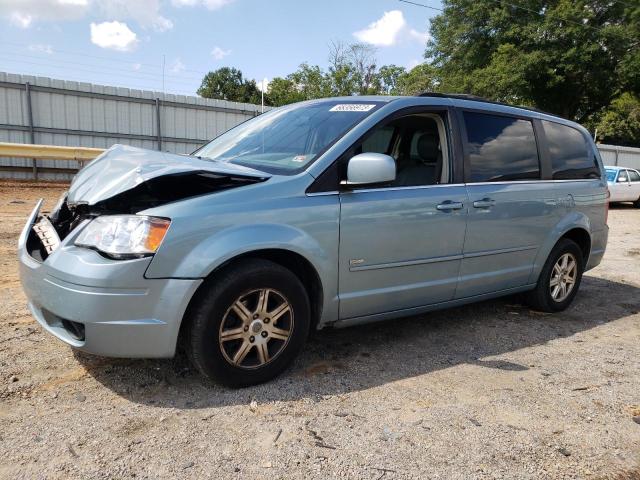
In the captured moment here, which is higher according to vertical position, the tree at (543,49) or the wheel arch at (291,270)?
the tree at (543,49)

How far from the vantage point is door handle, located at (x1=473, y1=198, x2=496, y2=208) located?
3.97 m

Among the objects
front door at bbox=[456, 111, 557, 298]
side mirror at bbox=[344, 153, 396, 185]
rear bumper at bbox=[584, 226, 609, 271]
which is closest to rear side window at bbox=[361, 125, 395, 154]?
side mirror at bbox=[344, 153, 396, 185]

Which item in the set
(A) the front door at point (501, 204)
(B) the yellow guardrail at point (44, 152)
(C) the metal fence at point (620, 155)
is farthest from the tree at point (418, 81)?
(A) the front door at point (501, 204)

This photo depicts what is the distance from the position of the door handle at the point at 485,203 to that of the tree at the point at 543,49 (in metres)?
26.8

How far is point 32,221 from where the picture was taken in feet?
11.4

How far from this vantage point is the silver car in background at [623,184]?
59.0 feet

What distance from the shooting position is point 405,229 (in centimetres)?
354

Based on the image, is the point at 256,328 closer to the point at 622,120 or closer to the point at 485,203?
the point at 485,203

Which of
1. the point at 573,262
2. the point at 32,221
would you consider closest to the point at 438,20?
the point at 573,262

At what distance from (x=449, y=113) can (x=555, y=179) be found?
56.9 inches

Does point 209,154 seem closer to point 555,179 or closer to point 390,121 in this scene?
point 390,121

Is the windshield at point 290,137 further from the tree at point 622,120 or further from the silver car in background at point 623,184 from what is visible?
the tree at point 622,120

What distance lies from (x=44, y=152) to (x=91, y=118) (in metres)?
2.94

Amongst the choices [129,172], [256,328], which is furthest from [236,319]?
[129,172]
